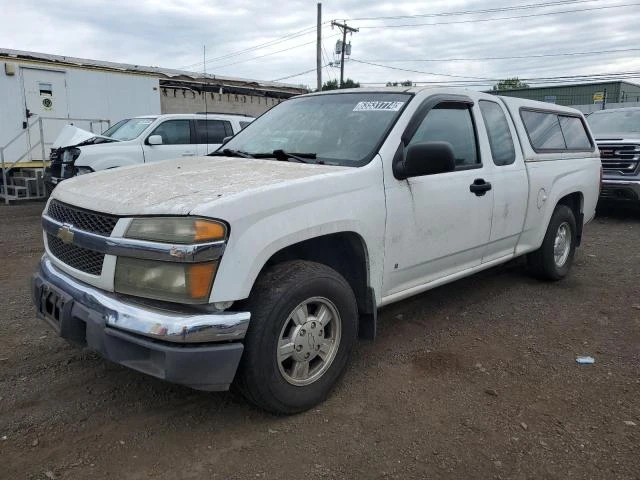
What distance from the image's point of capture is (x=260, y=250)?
2.72 meters

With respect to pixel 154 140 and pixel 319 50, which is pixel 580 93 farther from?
pixel 154 140

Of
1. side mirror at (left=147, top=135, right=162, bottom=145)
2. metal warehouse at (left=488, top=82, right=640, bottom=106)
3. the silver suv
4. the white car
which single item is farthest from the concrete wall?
metal warehouse at (left=488, top=82, right=640, bottom=106)

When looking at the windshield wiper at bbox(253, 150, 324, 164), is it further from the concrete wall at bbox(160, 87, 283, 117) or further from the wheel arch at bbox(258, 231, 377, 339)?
the concrete wall at bbox(160, 87, 283, 117)

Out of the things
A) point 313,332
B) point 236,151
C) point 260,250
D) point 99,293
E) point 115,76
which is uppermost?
point 115,76

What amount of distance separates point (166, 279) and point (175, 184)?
2.21 ft

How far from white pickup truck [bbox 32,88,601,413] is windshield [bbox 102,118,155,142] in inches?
271

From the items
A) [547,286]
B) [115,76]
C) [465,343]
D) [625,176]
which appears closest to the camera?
[465,343]

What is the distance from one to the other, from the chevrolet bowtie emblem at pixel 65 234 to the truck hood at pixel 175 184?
14 cm

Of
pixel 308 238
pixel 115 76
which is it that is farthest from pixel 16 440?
Answer: pixel 115 76

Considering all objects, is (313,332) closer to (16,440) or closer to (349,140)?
(349,140)

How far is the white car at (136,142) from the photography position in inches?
396

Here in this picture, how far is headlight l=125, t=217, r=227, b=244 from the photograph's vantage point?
2551 mm

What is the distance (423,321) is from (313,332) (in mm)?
1782

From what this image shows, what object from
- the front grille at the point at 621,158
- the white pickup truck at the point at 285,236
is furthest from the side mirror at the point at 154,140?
the front grille at the point at 621,158
